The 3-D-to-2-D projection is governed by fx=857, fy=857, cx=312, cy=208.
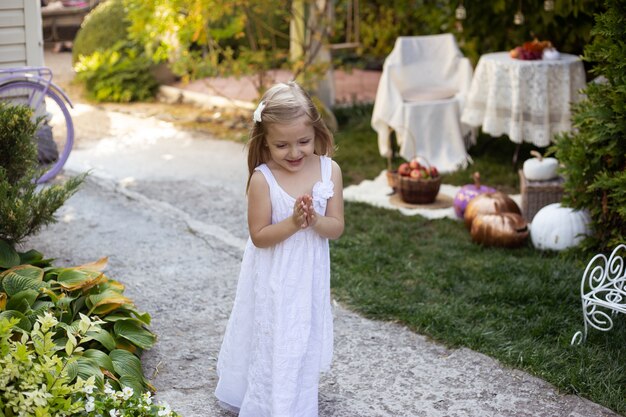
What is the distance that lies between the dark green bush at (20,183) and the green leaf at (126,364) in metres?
1.01

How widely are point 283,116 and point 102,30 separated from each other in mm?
9250

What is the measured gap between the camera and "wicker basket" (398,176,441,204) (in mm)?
6695

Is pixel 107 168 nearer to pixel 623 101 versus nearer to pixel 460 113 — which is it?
pixel 460 113

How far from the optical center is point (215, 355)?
4.12 m

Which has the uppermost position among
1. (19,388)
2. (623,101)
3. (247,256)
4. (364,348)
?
(623,101)

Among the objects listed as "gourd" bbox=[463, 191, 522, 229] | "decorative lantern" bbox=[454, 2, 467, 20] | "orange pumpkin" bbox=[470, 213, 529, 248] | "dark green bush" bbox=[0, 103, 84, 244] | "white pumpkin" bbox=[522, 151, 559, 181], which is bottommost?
"orange pumpkin" bbox=[470, 213, 529, 248]

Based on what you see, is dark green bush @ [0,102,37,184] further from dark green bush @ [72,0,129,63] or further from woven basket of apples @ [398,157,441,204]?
dark green bush @ [72,0,129,63]

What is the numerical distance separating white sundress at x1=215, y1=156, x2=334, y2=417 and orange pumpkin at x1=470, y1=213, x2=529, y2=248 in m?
2.52

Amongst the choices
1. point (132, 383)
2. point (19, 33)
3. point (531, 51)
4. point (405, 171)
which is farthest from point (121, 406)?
point (531, 51)

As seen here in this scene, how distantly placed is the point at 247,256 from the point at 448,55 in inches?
213

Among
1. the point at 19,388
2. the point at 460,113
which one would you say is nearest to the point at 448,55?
the point at 460,113

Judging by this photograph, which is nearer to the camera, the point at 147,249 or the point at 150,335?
the point at 150,335

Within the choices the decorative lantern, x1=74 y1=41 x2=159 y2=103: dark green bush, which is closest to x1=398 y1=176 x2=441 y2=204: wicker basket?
the decorative lantern

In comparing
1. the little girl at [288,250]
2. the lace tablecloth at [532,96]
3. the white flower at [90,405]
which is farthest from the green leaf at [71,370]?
the lace tablecloth at [532,96]
